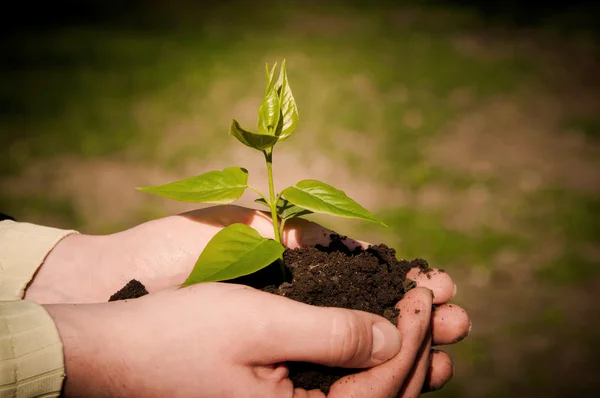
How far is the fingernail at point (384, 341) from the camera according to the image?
1715 millimetres

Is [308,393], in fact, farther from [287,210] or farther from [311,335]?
[287,210]

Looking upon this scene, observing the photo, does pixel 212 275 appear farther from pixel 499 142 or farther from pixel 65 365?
pixel 499 142

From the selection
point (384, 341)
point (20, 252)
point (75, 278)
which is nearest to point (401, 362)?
point (384, 341)

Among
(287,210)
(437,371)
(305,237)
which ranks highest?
(287,210)

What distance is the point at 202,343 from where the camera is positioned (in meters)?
1.60

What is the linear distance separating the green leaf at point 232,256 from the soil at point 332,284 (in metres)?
0.26

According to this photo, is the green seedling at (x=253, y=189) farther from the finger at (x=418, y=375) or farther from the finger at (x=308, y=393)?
the finger at (x=418, y=375)

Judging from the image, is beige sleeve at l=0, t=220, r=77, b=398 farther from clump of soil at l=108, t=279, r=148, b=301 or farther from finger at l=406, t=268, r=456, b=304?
finger at l=406, t=268, r=456, b=304

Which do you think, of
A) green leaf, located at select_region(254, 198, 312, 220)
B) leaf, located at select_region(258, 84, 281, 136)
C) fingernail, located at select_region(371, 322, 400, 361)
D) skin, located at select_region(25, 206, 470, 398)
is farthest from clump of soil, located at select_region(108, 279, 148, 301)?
fingernail, located at select_region(371, 322, 400, 361)

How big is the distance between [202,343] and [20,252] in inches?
50.7

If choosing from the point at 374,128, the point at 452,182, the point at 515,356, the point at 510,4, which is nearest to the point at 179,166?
the point at 374,128

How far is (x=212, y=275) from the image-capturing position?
1594 mm

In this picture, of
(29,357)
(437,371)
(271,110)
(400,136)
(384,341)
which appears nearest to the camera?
(29,357)

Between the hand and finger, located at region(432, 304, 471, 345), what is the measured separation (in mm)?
590
